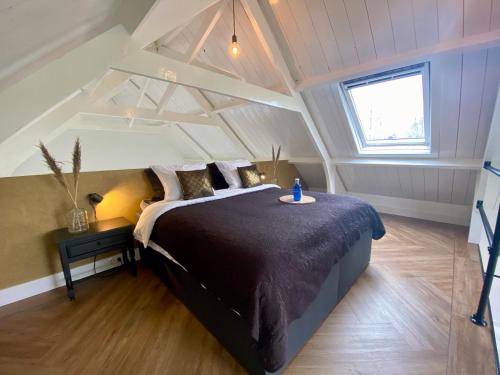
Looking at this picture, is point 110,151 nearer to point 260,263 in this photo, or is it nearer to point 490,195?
point 260,263

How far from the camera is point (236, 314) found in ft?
4.16

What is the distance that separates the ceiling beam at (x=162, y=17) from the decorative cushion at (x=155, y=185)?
1.33m

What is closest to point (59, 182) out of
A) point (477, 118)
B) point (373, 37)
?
point (373, 37)

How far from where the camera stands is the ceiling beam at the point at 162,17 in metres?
1.38

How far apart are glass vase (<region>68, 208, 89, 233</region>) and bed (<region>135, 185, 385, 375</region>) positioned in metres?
0.48

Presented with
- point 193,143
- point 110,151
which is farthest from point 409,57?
point 110,151

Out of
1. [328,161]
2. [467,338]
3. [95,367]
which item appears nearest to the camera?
[95,367]

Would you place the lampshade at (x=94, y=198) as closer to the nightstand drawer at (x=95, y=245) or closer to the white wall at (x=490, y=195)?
the nightstand drawer at (x=95, y=245)

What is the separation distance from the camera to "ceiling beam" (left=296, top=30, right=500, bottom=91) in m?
1.83

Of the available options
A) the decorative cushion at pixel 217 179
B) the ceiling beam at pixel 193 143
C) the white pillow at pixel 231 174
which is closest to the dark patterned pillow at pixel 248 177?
the white pillow at pixel 231 174

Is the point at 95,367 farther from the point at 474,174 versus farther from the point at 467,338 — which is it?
the point at 474,174

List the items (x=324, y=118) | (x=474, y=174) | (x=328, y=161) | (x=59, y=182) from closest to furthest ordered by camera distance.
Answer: (x=59, y=182)
(x=474, y=174)
(x=324, y=118)
(x=328, y=161)

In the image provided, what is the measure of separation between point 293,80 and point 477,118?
2119mm

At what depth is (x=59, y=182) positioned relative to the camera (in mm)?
2080
